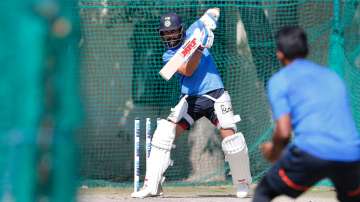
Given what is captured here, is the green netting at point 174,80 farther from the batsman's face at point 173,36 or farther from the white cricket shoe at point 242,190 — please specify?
the batsman's face at point 173,36

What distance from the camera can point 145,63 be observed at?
1185 centimetres

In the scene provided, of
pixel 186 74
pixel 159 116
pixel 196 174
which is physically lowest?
pixel 196 174

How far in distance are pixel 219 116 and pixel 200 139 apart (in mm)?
Answer: 2572

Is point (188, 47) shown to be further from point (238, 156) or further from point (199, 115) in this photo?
point (238, 156)

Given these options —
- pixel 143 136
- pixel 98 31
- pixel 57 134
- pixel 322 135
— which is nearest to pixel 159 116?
pixel 143 136

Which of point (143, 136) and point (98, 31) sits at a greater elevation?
point (98, 31)

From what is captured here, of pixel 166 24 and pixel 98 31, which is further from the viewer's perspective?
pixel 98 31

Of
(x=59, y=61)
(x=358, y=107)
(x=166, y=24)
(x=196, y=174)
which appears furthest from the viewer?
(x=196, y=174)

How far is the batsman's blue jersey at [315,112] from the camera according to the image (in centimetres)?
577

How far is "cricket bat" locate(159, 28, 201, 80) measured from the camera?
938 centimetres

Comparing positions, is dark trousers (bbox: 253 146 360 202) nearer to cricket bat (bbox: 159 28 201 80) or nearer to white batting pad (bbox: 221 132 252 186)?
cricket bat (bbox: 159 28 201 80)

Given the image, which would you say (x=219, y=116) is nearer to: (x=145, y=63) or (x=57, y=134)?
(x=145, y=63)

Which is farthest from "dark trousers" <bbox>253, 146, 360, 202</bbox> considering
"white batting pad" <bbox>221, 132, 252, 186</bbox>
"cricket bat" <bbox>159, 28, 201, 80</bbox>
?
"white batting pad" <bbox>221, 132, 252, 186</bbox>

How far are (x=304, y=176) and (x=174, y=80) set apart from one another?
19.1 ft
